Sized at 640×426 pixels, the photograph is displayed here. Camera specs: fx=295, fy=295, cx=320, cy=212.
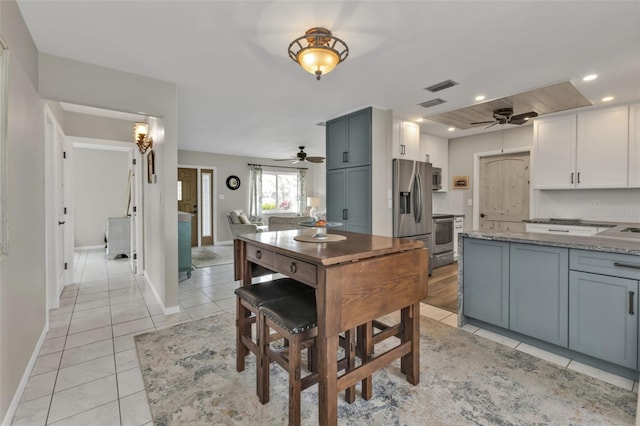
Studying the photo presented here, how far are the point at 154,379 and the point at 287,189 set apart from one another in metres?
7.70

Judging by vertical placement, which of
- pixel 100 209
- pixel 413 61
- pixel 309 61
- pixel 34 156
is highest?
pixel 413 61

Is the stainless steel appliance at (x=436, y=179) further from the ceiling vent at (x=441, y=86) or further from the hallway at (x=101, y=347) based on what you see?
the hallway at (x=101, y=347)

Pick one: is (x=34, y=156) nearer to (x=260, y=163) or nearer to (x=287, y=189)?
(x=260, y=163)

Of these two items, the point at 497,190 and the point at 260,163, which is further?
the point at 260,163

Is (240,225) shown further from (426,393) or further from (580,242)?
(580,242)

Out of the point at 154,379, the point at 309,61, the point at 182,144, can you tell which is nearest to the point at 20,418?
the point at 154,379

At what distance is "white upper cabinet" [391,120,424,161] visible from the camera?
4.27 m

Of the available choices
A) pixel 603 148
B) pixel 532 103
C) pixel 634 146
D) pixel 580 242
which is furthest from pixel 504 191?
pixel 580 242

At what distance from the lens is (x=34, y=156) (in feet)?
7.47

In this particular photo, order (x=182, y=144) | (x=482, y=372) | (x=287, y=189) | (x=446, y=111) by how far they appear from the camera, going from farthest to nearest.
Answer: (x=287, y=189) → (x=182, y=144) → (x=446, y=111) → (x=482, y=372)

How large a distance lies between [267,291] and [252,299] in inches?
4.9

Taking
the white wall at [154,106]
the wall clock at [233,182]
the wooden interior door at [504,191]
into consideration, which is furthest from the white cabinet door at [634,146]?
the wall clock at [233,182]

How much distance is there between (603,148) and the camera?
3693 millimetres

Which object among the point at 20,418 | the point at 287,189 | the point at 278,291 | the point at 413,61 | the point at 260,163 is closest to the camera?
the point at 20,418
